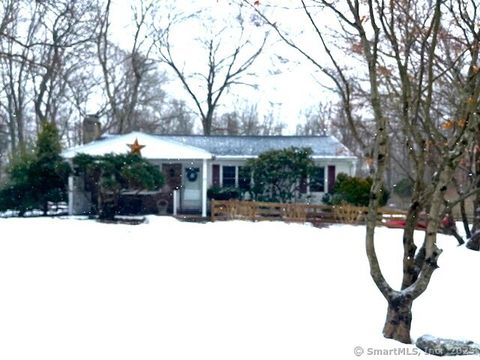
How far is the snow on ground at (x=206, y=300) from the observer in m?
5.92

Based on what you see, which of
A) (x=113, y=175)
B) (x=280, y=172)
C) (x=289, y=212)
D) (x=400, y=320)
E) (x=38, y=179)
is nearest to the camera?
(x=400, y=320)

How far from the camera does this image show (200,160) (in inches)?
933

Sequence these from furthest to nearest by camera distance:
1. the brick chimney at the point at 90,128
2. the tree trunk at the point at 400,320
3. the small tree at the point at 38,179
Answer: the brick chimney at the point at 90,128, the small tree at the point at 38,179, the tree trunk at the point at 400,320

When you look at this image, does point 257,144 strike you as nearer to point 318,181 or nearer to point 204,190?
point 318,181

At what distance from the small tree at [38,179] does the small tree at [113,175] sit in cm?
119

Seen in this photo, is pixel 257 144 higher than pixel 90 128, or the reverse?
pixel 90 128

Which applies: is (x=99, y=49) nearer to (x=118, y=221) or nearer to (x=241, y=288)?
(x=118, y=221)

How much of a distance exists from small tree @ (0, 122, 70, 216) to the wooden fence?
5.66 meters

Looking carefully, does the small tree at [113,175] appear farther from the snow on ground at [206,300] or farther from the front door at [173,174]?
the snow on ground at [206,300]

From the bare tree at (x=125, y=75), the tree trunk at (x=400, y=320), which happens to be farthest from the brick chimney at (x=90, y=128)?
the tree trunk at (x=400, y=320)

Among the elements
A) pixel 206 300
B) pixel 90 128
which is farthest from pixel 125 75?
pixel 206 300

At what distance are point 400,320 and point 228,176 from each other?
19.7 metres

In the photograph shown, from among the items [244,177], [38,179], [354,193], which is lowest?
[354,193]

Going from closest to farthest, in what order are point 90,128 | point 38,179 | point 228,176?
point 38,179
point 228,176
point 90,128
